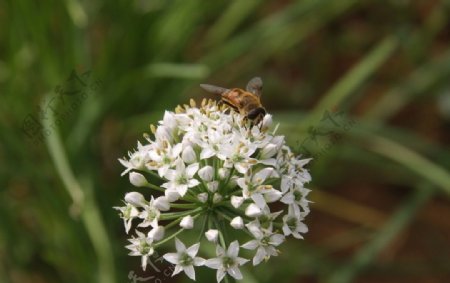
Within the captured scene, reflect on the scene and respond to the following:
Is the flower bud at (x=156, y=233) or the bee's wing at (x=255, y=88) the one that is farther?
the bee's wing at (x=255, y=88)

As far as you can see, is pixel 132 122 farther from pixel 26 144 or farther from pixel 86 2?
pixel 86 2

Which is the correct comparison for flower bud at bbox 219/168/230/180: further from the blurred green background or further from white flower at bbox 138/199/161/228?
the blurred green background

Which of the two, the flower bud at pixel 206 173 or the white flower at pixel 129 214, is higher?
the flower bud at pixel 206 173

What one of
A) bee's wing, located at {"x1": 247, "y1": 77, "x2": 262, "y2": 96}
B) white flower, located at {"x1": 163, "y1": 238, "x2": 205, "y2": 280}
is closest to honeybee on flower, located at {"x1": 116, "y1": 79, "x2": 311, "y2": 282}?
white flower, located at {"x1": 163, "y1": 238, "x2": 205, "y2": 280}

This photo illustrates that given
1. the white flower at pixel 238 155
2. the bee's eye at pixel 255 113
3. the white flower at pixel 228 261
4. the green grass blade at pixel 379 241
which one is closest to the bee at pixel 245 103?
the bee's eye at pixel 255 113

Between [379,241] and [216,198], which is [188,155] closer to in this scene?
[216,198]

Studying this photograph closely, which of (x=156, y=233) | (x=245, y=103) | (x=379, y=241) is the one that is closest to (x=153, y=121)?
(x=379, y=241)

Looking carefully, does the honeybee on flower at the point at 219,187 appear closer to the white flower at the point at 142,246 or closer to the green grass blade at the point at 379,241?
the white flower at the point at 142,246
